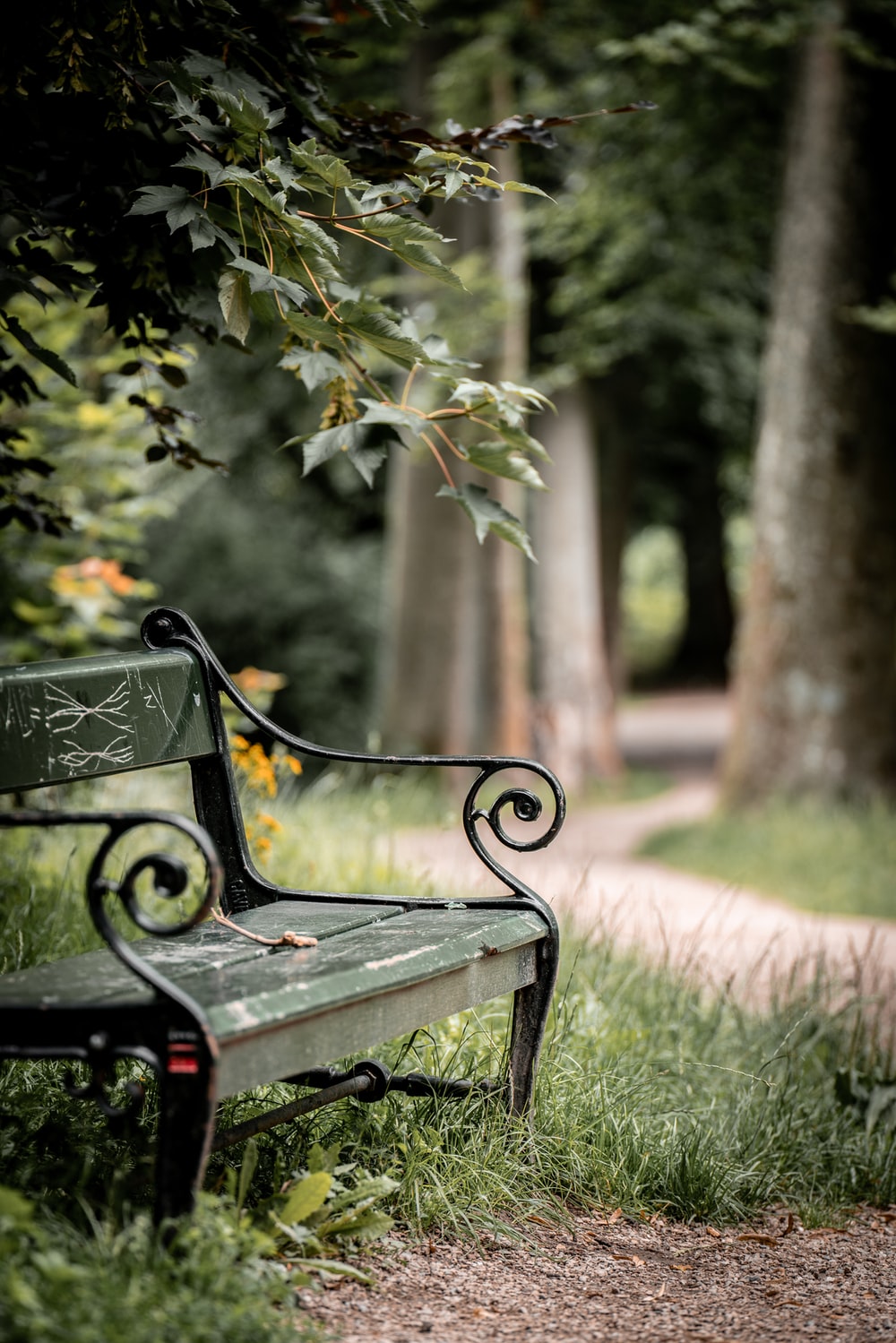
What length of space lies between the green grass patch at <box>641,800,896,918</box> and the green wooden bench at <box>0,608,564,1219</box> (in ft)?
13.2

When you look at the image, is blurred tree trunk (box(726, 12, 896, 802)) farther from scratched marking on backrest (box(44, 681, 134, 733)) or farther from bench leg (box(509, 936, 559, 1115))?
scratched marking on backrest (box(44, 681, 134, 733))

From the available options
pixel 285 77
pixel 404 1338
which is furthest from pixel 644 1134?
pixel 285 77

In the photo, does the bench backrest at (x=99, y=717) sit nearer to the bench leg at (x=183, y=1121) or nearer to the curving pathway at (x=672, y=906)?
the bench leg at (x=183, y=1121)

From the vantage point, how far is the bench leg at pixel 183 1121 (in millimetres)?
2100

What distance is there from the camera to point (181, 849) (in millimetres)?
5238

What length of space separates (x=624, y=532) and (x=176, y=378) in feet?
45.6

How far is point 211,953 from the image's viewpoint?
2.62 m

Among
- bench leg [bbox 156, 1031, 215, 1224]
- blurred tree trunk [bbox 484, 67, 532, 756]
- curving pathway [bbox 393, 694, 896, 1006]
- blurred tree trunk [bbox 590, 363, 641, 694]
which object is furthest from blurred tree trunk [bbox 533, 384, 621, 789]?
bench leg [bbox 156, 1031, 215, 1224]

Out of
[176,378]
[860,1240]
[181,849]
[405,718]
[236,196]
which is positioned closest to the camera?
[236,196]

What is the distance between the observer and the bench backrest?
263 centimetres

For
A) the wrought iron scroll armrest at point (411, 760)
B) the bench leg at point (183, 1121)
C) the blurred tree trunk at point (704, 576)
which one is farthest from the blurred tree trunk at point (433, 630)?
the bench leg at point (183, 1121)

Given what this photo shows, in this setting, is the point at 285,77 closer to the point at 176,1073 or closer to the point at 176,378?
the point at 176,378

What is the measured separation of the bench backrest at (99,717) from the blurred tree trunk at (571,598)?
34.9 feet

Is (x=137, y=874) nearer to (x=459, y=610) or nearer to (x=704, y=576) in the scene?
(x=459, y=610)
